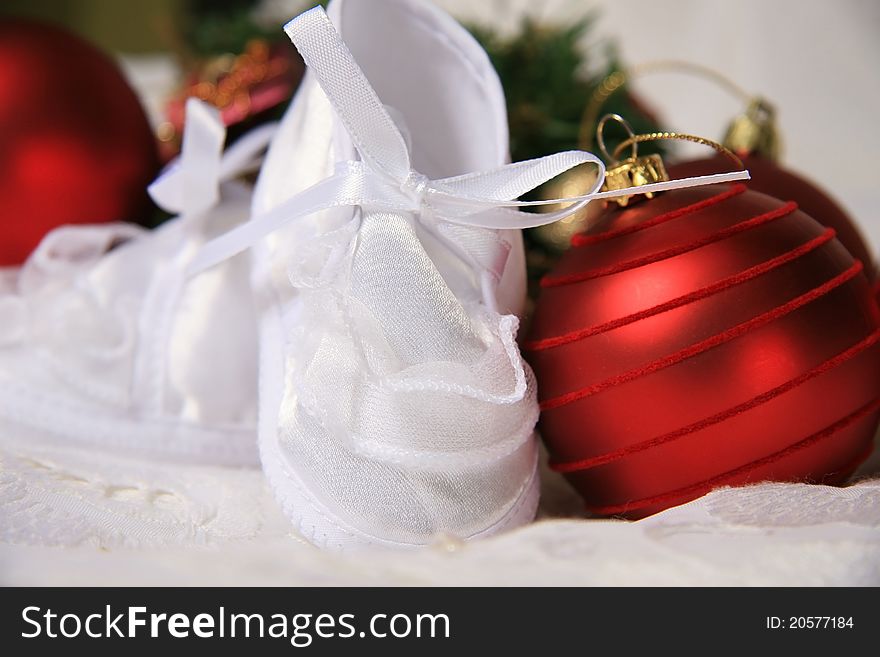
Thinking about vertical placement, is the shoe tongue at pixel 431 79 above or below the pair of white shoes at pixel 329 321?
above

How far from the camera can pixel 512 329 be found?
454mm

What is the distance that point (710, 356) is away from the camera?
0.42 metres

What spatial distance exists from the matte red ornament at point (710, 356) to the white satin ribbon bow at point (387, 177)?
36mm

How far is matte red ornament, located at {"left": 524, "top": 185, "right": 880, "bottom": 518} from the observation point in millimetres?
421

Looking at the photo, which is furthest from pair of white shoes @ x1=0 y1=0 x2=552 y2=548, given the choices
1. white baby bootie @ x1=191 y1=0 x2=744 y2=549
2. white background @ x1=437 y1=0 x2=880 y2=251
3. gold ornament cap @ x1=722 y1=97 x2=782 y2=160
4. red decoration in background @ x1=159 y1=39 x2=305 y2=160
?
white background @ x1=437 y1=0 x2=880 y2=251

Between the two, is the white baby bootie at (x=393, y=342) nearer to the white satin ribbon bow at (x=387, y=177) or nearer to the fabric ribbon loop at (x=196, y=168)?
the white satin ribbon bow at (x=387, y=177)

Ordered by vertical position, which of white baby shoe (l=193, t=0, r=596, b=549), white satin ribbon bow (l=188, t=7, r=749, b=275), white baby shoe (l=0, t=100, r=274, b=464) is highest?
white satin ribbon bow (l=188, t=7, r=749, b=275)

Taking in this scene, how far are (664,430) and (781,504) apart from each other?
2.6 inches

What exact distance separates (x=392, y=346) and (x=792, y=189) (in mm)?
308

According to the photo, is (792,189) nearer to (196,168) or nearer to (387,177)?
(387,177)

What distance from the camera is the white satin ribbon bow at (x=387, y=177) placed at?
44 centimetres

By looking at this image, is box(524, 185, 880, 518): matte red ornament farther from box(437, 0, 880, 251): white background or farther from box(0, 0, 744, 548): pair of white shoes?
box(437, 0, 880, 251): white background

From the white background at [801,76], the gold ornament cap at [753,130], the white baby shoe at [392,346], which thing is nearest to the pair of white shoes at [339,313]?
the white baby shoe at [392,346]

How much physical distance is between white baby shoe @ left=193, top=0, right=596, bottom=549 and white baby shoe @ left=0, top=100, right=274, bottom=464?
89mm
